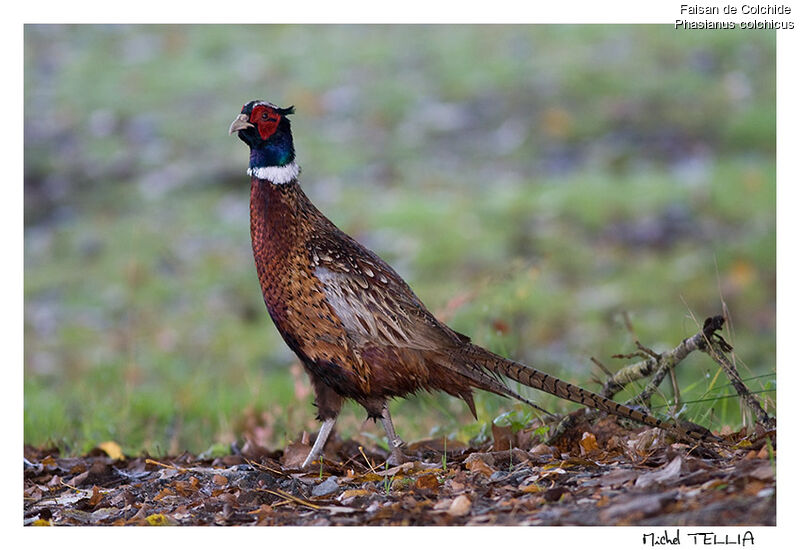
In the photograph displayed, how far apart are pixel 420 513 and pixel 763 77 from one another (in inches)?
431

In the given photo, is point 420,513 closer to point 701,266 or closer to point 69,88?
point 701,266

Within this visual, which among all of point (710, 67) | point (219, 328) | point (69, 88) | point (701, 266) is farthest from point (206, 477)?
point (710, 67)

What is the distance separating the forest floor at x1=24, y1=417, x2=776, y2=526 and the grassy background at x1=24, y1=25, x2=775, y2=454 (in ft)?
3.88

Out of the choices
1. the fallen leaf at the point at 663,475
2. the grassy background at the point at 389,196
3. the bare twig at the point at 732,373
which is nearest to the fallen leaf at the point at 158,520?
the fallen leaf at the point at 663,475

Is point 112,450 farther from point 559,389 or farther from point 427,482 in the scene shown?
point 559,389

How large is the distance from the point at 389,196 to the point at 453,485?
7.53 meters

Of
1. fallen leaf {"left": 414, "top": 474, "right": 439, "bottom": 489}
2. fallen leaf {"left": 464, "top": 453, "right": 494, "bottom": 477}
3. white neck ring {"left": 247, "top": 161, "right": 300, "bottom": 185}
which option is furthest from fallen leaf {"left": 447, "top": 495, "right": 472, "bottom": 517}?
white neck ring {"left": 247, "top": 161, "right": 300, "bottom": 185}

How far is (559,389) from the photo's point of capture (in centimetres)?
452

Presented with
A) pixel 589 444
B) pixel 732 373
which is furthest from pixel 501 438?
pixel 732 373

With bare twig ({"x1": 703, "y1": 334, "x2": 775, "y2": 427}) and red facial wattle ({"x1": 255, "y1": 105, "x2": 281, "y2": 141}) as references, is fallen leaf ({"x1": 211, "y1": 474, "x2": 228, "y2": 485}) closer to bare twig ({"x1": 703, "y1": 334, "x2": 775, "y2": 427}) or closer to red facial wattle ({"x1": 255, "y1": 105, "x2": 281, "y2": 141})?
red facial wattle ({"x1": 255, "y1": 105, "x2": 281, "y2": 141})

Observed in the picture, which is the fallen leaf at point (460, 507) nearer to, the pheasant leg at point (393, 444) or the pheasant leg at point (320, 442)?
the pheasant leg at point (393, 444)

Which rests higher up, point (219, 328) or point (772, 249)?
point (772, 249)

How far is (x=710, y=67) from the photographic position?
43.0 ft

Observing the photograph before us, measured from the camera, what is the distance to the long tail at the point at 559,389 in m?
4.34
